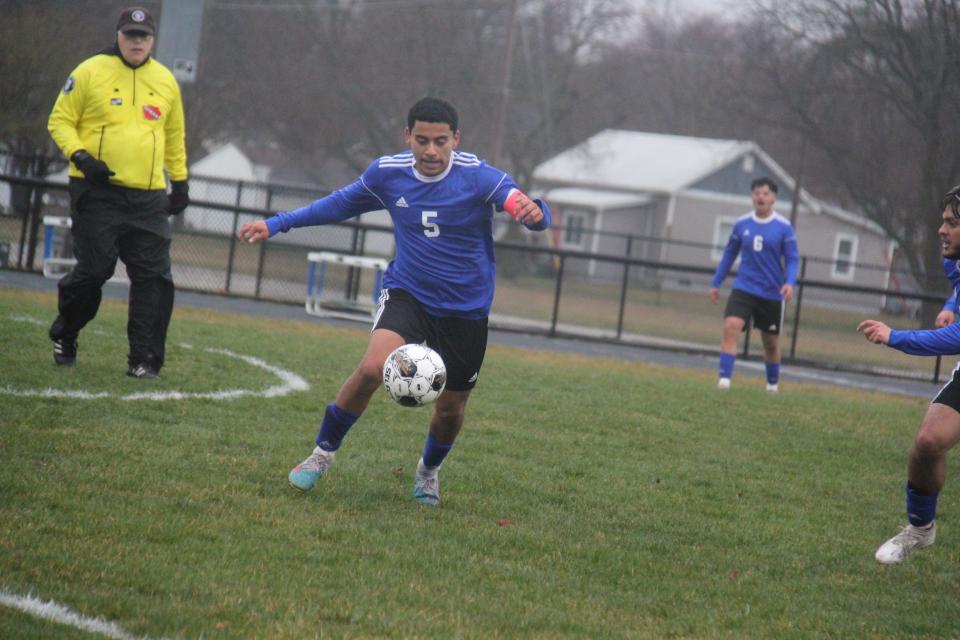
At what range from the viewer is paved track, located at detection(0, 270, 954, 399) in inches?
631

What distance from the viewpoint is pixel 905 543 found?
18.7 feet

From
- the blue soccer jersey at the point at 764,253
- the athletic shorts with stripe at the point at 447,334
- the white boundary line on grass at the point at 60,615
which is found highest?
the blue soccer jersey at the point at 764,253

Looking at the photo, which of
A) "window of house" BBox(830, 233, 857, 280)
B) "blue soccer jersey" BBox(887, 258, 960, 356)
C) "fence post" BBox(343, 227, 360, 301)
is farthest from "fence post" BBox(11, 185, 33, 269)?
"window of house" BBox(830, 233, 857, 280)

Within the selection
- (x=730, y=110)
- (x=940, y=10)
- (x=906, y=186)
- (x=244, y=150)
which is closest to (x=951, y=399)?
(x=940, y=10)

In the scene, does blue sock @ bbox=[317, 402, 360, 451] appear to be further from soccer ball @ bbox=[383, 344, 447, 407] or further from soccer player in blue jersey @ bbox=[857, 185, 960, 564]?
soccer player in blue jersey @ bbox=[857, 185, 960, 564]

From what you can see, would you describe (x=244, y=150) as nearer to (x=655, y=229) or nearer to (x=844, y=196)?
(x=655, y=229)

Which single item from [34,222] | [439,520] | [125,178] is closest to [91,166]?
[125,178]

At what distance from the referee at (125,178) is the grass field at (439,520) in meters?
0.41

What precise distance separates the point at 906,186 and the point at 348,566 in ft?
85.7

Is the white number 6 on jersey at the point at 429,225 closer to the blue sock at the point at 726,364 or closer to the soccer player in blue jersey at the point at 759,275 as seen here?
the soccer player in blue jersey at the point at 759,275

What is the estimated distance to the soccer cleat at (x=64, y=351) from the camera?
835cm

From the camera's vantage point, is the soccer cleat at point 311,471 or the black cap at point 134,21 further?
the black cap at point 134,21

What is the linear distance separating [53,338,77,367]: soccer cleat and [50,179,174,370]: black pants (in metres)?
0.04

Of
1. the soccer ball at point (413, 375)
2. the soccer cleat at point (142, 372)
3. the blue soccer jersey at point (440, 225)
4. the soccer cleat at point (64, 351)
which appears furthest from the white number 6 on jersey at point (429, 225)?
the soccer cleat at point (64, 351)
